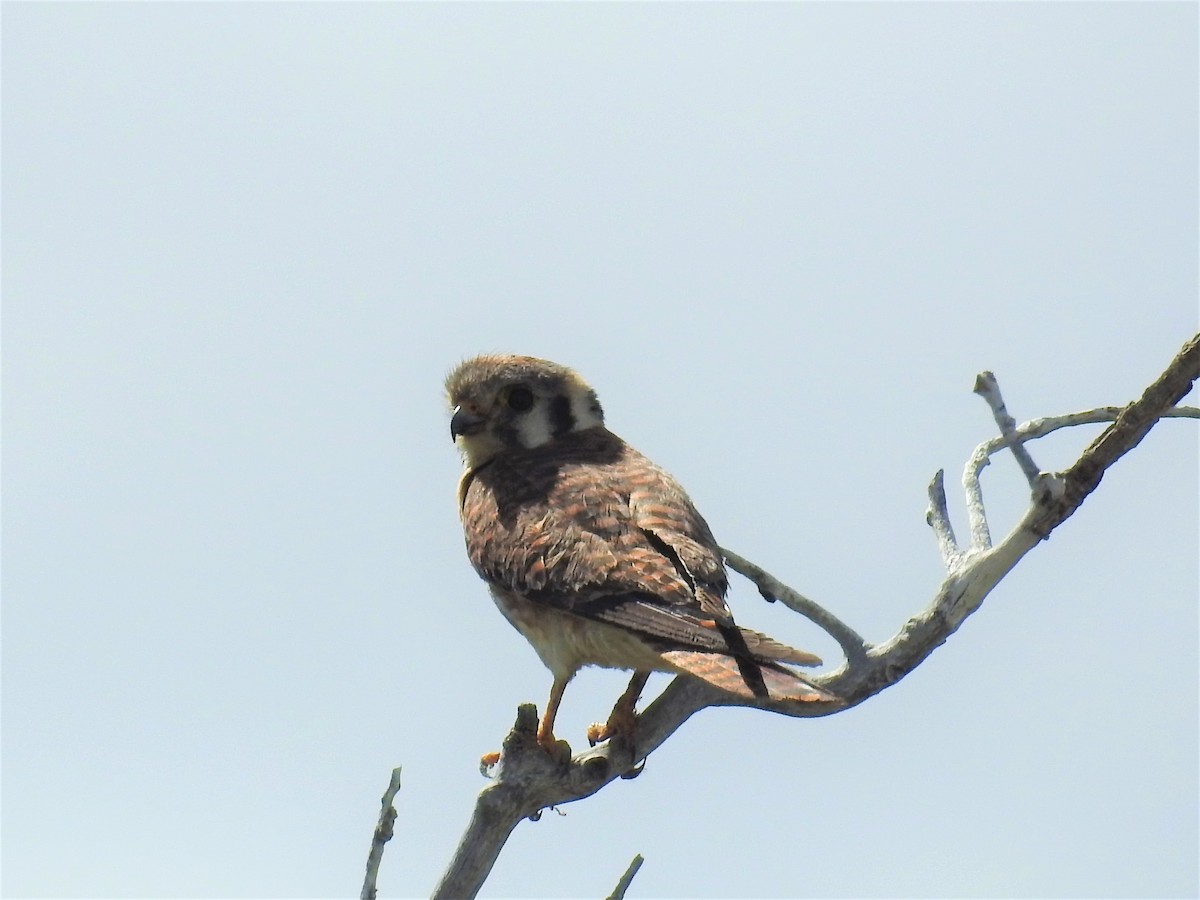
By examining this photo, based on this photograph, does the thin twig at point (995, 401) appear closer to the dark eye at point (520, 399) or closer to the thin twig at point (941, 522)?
the thin twig at point (941, 522)

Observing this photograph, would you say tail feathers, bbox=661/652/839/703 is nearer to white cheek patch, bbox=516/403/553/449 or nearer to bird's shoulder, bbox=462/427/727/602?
bird's shoulder, bbox=462/427/727/602

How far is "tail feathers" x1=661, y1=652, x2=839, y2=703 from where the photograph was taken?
3.82 metres

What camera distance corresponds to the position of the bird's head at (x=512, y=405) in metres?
6.18

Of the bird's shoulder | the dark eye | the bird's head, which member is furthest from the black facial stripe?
the bird's shoulder

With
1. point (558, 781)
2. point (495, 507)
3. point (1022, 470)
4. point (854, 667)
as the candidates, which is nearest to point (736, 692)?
point (854, 667)

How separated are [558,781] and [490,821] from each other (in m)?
0.30

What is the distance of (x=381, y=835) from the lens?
3514 mm

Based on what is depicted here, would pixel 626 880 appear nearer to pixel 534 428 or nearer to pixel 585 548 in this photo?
pixel 585 548

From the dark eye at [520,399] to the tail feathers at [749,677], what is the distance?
2.33m

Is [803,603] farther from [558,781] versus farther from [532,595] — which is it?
[532,595]

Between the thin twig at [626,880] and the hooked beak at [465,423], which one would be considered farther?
the hooked beak at [465,423]

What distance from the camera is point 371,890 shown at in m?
3.49

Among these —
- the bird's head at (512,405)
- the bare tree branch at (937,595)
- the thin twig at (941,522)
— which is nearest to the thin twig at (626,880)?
the bare tree branch at (937,595)

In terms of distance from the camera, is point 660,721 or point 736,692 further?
point 660,721
